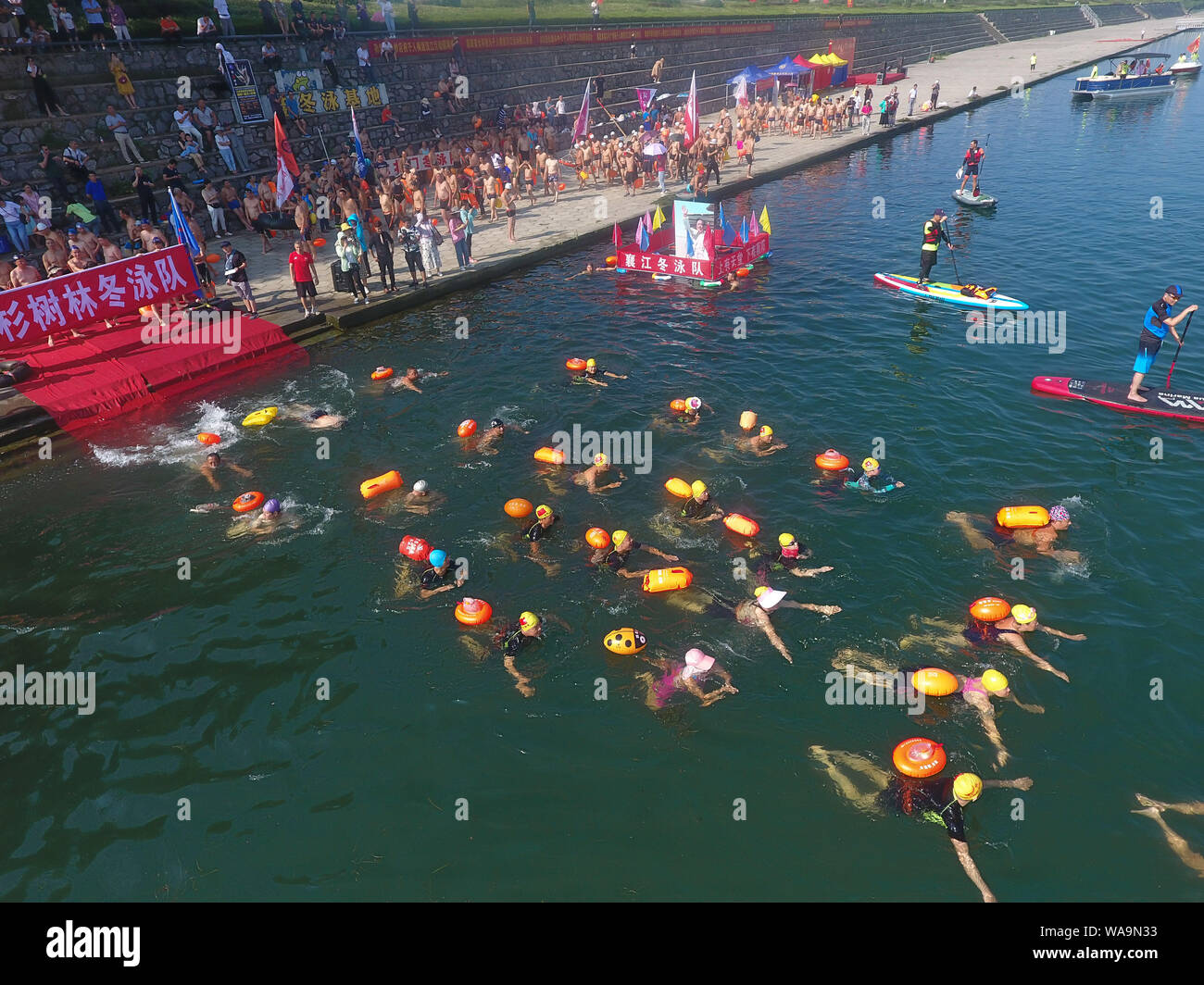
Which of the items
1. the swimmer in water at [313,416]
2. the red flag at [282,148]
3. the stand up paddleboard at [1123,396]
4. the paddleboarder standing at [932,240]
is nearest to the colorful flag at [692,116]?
the paddleboarder standing at [932,240]

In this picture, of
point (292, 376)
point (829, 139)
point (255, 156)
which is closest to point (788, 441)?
point (292, 376)

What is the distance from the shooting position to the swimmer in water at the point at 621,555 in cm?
1378

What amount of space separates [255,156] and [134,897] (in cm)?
2990

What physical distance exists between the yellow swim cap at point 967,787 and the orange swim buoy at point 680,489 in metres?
7.64

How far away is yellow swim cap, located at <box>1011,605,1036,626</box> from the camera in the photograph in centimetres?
1197

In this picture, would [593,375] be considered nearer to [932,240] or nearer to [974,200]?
[932,240]

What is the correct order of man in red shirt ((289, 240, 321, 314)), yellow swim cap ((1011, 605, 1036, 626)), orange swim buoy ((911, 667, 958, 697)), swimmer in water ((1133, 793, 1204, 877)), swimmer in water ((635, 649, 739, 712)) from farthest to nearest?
man in red shirt ((289, 240, 321, 314)), yellow swim cap ((1011, 605, 1036, 626)), swimmer in water ((635, 649, 739, 712)), orange swim buoy ((911, 667, 958, 697)), swimmer in water ((1133, 793, 1204, 877))

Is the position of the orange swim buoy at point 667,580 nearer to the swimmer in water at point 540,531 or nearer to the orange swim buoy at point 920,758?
the swimmer in water at point 540,531

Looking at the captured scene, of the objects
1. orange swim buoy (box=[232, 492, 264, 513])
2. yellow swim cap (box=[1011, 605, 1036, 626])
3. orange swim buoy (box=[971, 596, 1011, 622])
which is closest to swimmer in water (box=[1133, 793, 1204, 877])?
yellow swim cap (box=[1011, 605, 1036, 626])

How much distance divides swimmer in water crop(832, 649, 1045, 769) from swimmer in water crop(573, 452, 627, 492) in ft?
21.5

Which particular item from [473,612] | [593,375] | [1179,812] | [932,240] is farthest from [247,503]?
[932,240]

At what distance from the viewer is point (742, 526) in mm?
14445

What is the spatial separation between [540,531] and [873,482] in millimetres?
7486

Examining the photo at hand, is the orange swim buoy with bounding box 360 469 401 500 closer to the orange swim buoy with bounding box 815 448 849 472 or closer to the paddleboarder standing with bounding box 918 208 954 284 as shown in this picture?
the orange swim buoy with bounding box 815 448 849 472
